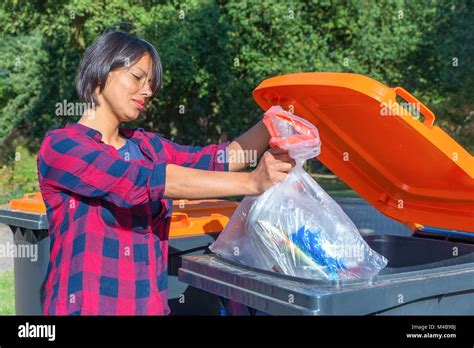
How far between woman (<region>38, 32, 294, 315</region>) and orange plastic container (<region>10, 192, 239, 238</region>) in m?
0.78

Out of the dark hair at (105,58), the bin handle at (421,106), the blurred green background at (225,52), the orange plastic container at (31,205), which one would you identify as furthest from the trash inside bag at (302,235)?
the blurred green background at (225,52)

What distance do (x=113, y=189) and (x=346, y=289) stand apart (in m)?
0.68

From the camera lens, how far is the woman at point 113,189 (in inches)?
62.1

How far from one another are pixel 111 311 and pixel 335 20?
9105 millimetres

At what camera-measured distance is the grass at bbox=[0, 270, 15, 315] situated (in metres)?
4.46

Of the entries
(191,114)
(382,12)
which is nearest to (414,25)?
(382,12)

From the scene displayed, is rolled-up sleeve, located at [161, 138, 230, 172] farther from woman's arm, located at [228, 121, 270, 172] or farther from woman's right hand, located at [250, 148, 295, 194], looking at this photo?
woman's right hand, located at [250, 148, 295, 194]

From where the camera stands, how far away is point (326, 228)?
1.94 meters

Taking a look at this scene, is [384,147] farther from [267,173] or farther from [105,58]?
[105,58]

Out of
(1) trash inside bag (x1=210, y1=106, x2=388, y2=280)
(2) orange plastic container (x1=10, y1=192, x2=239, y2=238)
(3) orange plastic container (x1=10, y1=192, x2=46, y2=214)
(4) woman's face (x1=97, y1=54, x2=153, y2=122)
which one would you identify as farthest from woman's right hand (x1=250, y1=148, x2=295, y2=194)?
(3) orange plastic container (x1=10, y1=192, x2=46, y2=214)

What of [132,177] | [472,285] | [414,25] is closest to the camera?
[132,177]

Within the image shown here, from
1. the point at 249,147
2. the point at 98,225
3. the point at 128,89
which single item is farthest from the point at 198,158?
the point at 98,225

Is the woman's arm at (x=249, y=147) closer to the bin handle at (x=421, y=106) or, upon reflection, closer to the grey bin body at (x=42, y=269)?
the bin handle at (x=421, y=106)

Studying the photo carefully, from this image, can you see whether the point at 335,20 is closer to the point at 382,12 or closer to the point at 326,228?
the point at 382,12
